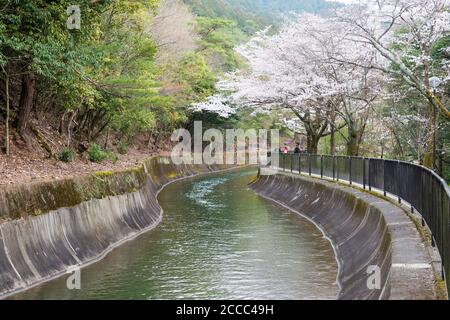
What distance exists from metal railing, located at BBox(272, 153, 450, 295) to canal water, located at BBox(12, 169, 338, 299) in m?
2.64

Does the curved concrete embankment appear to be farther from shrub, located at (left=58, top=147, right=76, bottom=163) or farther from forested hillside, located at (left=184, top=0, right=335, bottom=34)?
forested hillside, located at (left=184, top=0, right=335, bottom=34)

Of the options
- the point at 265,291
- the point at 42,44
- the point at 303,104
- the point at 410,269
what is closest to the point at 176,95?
the point at 303,104

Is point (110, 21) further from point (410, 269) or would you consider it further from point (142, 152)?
point (142, 152)

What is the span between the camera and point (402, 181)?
1477cm

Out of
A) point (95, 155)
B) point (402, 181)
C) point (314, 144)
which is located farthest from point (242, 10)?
point (402, 181)

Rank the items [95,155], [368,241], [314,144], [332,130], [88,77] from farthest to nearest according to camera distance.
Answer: [314,144], [332,130], [95,155], [88,77], [368,241]

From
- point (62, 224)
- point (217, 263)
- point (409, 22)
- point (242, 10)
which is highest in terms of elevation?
point (242, 10)

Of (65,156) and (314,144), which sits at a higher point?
(314,144)

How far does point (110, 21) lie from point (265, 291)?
57.3 ft

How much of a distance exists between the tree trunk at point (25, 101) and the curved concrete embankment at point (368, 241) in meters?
11.8

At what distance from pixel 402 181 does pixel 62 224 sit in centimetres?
939

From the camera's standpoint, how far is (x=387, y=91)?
31.7 metres

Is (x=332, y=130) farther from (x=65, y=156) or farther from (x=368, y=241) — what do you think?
(x=368, y=241)

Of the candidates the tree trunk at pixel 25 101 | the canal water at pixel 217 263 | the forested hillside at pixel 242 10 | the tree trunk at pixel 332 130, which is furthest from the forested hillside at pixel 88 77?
the forested hillside at pixel 242 10
